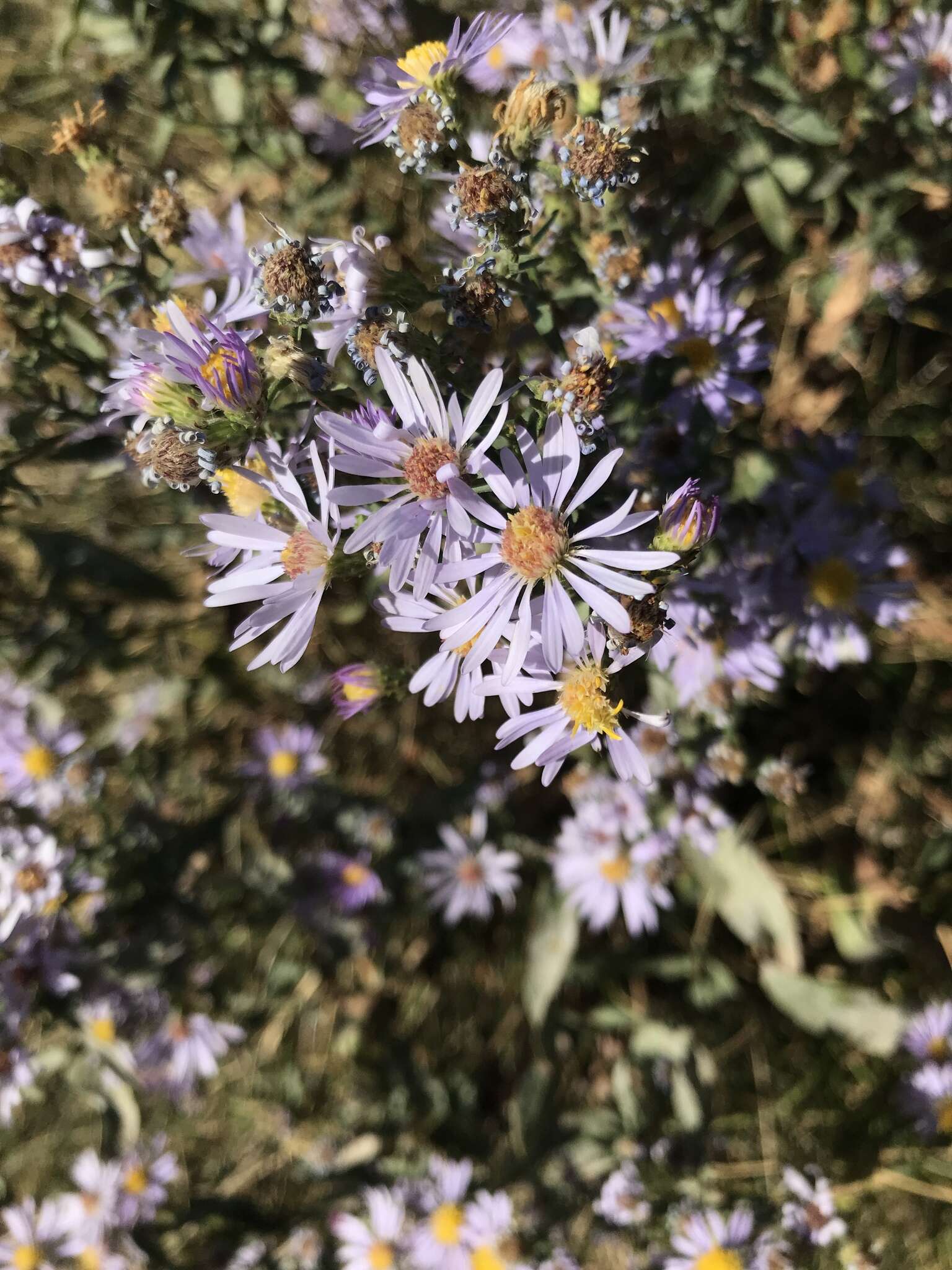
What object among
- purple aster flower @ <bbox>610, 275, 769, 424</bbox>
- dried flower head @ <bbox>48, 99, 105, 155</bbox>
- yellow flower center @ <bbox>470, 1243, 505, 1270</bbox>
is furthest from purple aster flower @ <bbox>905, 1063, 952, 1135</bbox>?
dried flower head @ <bbox>48, 99, 105, 155</bbox>

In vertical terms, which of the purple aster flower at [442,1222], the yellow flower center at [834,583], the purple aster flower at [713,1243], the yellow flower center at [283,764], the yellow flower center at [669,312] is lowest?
the purple aster flower at [442,1222]

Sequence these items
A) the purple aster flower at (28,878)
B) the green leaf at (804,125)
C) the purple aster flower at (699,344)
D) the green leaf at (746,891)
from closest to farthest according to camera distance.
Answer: the purple aster flower at (699,344)
the green leaf at (804,125)
the purple aster flower at (28,878)
the green leaf at (746,891)

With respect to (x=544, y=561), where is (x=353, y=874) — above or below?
below

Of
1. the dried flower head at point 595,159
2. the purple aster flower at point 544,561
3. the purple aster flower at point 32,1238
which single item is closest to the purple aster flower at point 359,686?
the purple aster flower at point 544,561

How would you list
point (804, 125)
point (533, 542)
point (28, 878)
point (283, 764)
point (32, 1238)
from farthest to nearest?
point (32, 1238) → point (283, 764) → point (28, 878) → point (804, 125) → point (533, 542)

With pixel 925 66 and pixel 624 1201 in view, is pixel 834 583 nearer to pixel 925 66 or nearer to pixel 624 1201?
pixel 925 66

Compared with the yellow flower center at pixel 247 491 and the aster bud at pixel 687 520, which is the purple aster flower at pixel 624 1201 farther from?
the yellow flower center at pixel 247 491

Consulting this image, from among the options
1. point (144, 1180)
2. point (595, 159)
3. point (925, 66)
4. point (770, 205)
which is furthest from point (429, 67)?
point (144, 1180)
